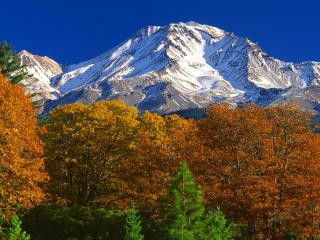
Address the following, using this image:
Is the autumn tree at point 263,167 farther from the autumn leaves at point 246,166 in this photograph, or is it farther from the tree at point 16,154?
the tree at point 16,154

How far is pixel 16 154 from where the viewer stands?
36.1 metres

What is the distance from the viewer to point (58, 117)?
6166 cm

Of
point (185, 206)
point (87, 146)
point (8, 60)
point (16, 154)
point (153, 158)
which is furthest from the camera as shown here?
point (8, 60)

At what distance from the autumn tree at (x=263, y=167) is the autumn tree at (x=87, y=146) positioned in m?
18.1

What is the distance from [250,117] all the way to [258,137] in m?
1.86

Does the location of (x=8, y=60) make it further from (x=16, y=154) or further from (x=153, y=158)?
(x=16, y=154)

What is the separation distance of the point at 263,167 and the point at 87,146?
2659 cm

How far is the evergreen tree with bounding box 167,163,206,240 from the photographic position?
94.3ft

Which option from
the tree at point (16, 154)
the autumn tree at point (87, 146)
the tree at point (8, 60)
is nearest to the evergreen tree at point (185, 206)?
the tree at point (16, 154)

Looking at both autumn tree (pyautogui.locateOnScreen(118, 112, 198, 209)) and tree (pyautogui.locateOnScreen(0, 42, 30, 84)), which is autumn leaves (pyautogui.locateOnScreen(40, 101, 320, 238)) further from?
tree (pyautogui.locateOnScreen(0, 42, 30, 84))

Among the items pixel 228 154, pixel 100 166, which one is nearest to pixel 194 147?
pixel 228 154

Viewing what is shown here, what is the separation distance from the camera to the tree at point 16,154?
36094 mm

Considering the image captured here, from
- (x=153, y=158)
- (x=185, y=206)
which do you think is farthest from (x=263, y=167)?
(x=185, y=206)

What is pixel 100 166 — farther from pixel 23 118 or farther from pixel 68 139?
pixel 23 118
